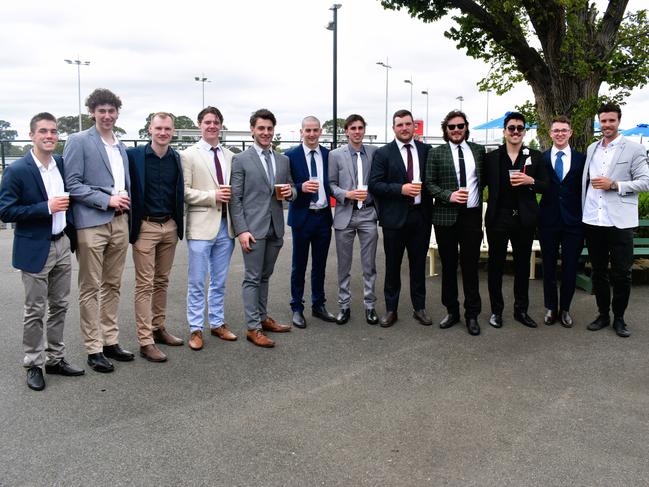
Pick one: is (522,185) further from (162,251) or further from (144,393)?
(144,393)

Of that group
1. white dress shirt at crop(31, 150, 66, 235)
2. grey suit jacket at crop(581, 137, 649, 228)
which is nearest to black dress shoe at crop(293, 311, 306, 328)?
white dress shirt at crop(31, 150, 66, 235)

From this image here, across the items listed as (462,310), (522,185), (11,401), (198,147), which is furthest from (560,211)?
(11,401)

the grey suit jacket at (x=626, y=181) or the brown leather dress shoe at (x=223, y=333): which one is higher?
the grey suit jacket at (x=626, y=181)

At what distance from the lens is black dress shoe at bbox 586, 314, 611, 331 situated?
18.8 ft

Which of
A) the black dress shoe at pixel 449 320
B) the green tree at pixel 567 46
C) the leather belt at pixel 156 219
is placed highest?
the green tree at pixel 567 46

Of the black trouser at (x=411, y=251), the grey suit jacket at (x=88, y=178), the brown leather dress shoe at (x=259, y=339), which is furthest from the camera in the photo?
the black trouser at (x=411, y=251)

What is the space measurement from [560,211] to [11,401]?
5.09m

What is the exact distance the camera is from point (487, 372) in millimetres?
4617

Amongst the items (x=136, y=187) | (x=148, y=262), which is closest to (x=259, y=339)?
(x=148, y=262)

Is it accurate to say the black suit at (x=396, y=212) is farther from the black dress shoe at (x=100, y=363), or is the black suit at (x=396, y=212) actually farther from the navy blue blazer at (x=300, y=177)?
the black dress shoe at (x=100, y=363)

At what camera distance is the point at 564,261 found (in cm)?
597

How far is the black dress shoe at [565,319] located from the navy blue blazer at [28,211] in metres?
4.80

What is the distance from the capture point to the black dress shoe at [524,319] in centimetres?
586

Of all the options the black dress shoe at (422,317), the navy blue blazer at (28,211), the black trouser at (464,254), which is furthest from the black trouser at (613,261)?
the navy blue blazer at (28,211)
